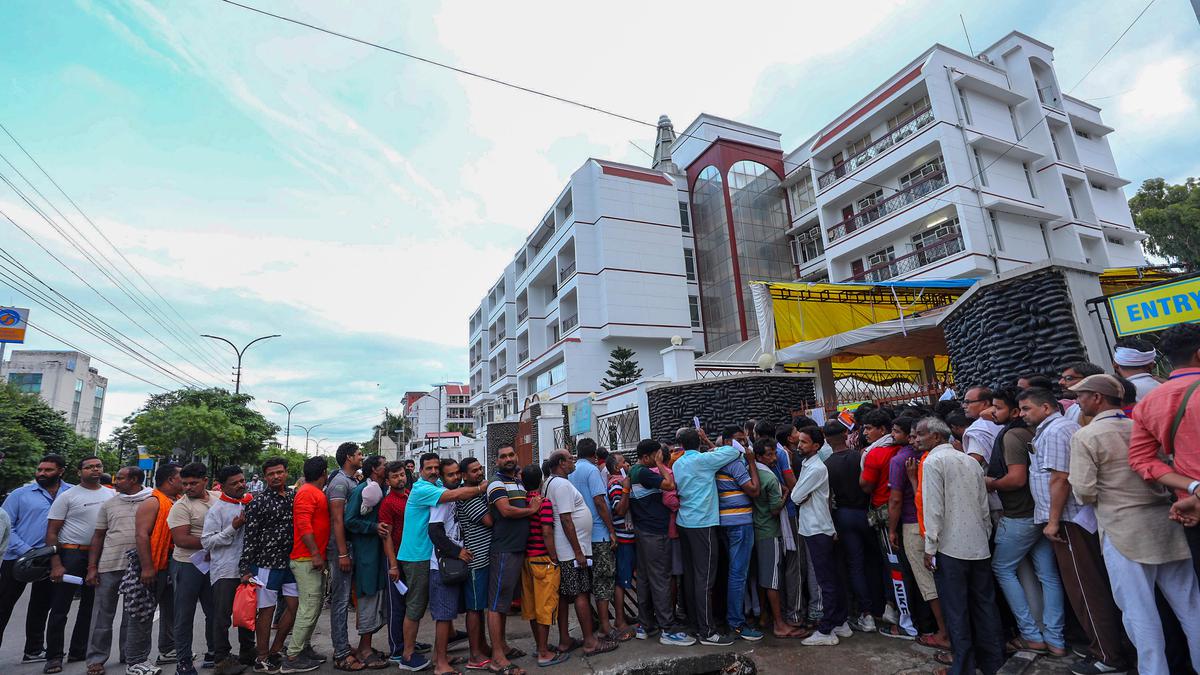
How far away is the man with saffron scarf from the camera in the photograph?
15.9 feet

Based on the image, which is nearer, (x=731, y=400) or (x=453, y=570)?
(x=453, y=570)

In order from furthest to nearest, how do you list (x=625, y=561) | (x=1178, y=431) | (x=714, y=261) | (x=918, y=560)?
(x=714, y=261) → (x=625, y=561) → (x=918, y=560) → (x=1178, y=431)

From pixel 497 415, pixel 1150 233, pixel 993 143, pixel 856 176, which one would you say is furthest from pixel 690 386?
pixel 1150 233

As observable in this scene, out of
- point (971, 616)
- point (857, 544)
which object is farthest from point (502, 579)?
point (971, 616)

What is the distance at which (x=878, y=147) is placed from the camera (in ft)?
75.2

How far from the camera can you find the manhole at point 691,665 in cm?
433

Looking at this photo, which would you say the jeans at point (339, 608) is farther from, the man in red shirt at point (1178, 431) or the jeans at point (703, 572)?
the man in red shirt at point (1178, 431)

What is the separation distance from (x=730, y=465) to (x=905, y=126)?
73.0ft

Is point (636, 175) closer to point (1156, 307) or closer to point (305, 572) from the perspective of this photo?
point (1156, 307)

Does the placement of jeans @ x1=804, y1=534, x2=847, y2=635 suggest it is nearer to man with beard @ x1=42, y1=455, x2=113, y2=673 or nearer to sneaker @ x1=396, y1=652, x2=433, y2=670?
sneaker @ x1=396, y1=652, x2=433, y2=670

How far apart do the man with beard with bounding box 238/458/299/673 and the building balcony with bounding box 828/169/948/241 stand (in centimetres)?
2295

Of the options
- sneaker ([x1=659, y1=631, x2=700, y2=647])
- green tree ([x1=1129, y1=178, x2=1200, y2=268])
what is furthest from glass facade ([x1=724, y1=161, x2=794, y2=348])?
sneaker ([x1=659, y1=631, x2=700, y2=647])

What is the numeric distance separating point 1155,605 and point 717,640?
9.52 feet

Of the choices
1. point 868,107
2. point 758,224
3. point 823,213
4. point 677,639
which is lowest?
point 677,639
